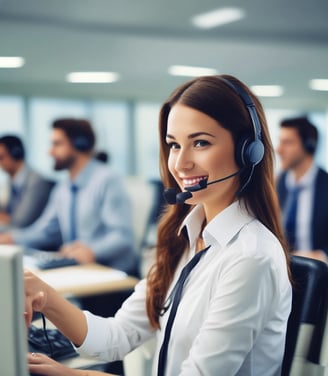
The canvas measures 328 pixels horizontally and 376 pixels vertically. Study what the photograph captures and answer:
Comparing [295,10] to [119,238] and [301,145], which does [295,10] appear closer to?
[301,145]

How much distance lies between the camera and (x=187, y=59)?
6.61 meters

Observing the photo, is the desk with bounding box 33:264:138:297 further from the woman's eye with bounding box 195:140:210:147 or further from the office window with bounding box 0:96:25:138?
the office window with bounding box 0:96:25:138

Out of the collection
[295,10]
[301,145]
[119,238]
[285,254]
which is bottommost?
[119,238]

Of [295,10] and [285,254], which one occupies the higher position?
[295,10]

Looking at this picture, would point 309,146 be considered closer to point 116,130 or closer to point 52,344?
point 52,344

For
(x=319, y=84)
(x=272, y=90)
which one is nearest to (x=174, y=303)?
(x=319, y=84)

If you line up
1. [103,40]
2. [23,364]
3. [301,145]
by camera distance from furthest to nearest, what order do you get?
[103,40] < [301,145] < [23,364]

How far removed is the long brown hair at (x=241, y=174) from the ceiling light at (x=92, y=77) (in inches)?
235

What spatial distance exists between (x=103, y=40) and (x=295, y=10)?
2.13 meters

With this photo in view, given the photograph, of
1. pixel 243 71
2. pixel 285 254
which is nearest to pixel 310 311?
pixel 285 254

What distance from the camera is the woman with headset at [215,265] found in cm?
103

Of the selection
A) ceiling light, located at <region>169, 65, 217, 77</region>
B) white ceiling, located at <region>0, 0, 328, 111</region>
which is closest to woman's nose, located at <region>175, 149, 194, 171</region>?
white ceiling, located at <region>0, 0, 328, 111</region>

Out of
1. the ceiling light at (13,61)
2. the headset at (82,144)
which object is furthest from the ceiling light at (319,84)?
the headset at (82,144)

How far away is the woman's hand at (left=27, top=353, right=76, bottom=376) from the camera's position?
42.4 inches
